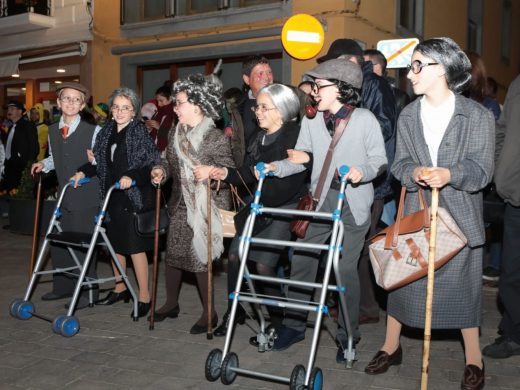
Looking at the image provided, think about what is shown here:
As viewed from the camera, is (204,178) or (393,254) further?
(204,178)

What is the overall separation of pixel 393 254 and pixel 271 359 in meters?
1.30

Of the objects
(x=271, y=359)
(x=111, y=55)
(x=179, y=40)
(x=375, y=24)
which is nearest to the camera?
(x=271, y=359)

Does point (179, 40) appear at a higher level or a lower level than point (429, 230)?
higher

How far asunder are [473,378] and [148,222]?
2.88 m

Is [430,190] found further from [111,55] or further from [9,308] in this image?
[111,55]

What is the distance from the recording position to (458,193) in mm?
3850

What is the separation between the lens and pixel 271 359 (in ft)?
15.0

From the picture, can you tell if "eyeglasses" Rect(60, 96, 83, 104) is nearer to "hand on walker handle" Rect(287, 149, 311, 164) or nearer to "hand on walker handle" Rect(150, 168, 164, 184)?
"hand on walker handle" Rect(150, 168, 164, 184)

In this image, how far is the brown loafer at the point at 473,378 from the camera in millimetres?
3949

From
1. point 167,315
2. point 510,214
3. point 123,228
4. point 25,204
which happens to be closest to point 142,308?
point 167,315

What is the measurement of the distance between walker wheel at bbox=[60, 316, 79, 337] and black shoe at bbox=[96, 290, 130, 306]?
967 mm

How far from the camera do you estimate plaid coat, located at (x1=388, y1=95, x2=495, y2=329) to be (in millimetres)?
3787

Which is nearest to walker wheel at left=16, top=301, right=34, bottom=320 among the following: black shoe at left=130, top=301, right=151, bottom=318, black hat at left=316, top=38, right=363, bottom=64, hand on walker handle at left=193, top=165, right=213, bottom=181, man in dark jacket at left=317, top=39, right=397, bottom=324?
black shoe at left=130, top=301, right=151, bottom=318

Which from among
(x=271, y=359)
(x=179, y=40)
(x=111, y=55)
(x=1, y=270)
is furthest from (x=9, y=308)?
(x=111, y=55)
